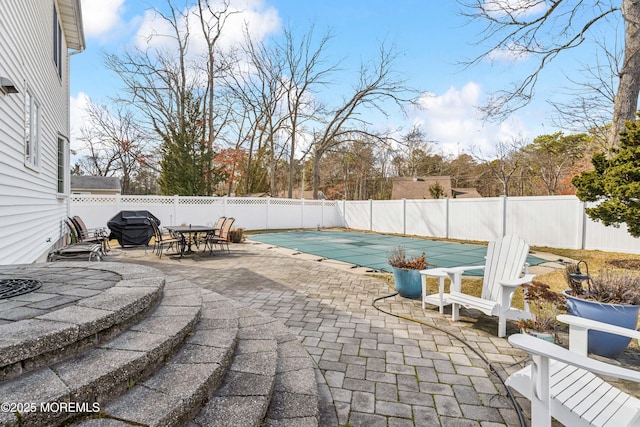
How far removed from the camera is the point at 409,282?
4180mm

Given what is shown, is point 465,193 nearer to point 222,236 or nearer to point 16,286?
point 222,236

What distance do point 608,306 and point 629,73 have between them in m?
7.27


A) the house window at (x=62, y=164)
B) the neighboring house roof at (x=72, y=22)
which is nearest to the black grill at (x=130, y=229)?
the house window at (x=62, y=164)

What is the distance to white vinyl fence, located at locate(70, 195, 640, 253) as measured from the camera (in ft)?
29.1

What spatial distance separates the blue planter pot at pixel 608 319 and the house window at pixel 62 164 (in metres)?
10.7

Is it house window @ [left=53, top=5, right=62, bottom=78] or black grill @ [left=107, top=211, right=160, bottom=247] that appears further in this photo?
black grill @ [left=107, top=211, right=160, bottom=247]

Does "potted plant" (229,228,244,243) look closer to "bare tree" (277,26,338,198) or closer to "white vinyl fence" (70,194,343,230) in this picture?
"white vinyl fence" (70,194,343,230)

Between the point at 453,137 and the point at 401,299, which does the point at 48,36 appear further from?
the point at 453,137

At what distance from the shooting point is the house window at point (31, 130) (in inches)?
179

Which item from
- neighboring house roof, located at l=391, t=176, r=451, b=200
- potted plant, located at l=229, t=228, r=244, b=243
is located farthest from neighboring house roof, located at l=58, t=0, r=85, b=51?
neighboring house roof, located at l=391, t=176, r=451, b=200

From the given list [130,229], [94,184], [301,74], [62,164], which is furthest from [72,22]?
[94,184]

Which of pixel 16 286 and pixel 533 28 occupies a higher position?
pixel 533 28

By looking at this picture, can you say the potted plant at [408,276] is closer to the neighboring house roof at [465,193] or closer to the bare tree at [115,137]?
the bare tree at [115,137]

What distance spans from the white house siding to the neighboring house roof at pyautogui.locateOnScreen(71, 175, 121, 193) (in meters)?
15.8
